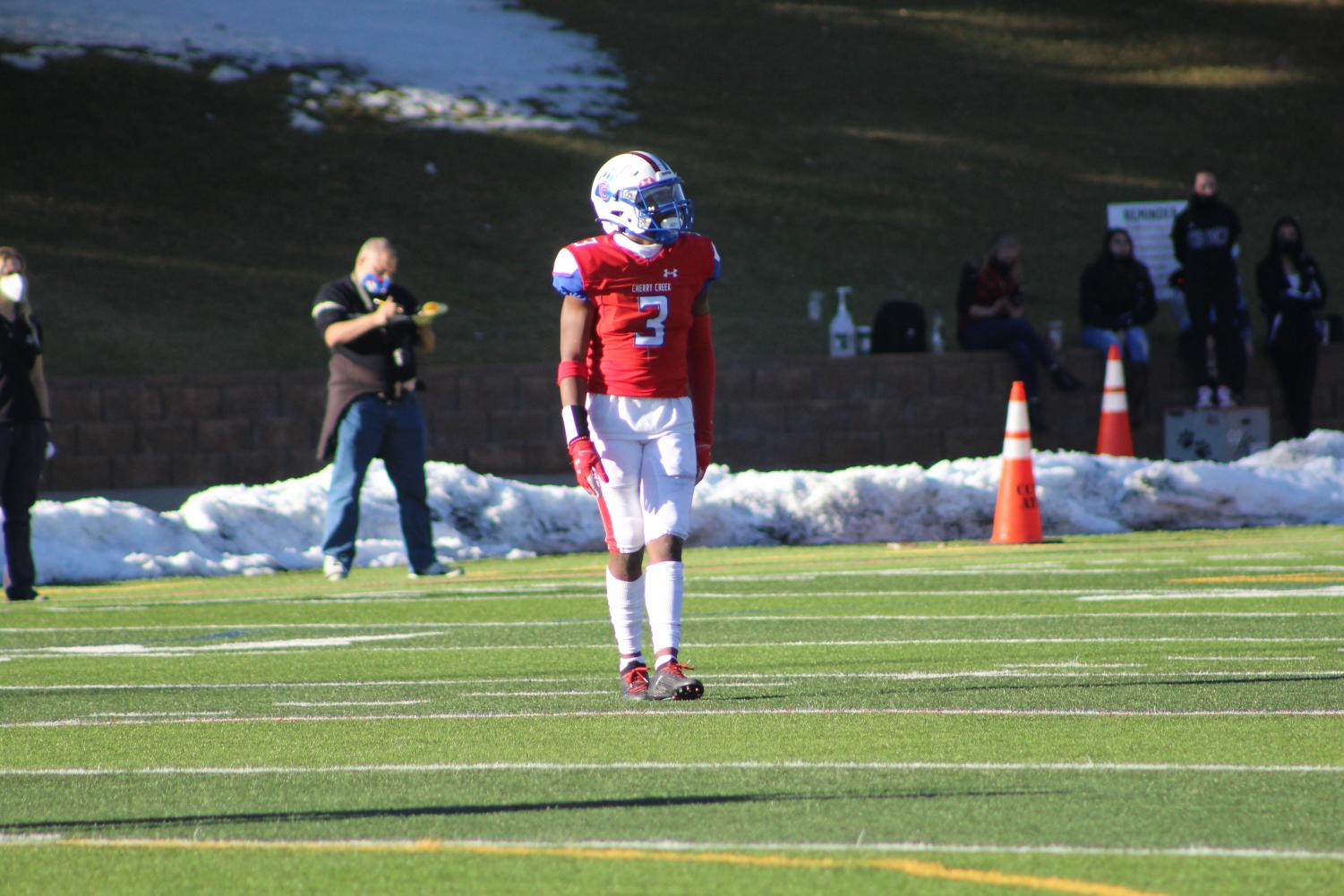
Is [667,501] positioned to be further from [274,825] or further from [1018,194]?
[1018,194]

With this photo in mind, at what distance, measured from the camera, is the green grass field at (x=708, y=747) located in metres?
5.06

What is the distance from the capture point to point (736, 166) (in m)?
39.6

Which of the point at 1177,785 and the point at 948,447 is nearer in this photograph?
the point at 1177,785

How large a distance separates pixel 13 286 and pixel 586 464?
609 cm

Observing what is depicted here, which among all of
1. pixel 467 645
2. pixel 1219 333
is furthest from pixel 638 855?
pixel 1219 333

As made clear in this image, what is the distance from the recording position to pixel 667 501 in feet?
27.1

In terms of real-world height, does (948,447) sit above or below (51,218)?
below

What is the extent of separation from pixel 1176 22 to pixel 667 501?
43353mm

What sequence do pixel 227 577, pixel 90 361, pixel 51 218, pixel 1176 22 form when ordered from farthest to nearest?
pixel 1176 22 < pixel 51 218 < pixel 90 361 < pixel 227 577

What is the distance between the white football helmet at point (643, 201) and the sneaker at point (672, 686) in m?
1.56

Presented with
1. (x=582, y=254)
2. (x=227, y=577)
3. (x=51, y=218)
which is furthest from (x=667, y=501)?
(x=51, y=218)

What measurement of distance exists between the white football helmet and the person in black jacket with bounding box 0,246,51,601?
5.91 meters

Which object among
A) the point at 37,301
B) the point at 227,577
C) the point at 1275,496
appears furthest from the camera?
the point at 37,301

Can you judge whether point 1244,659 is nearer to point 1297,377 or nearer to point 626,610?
point 626,610
